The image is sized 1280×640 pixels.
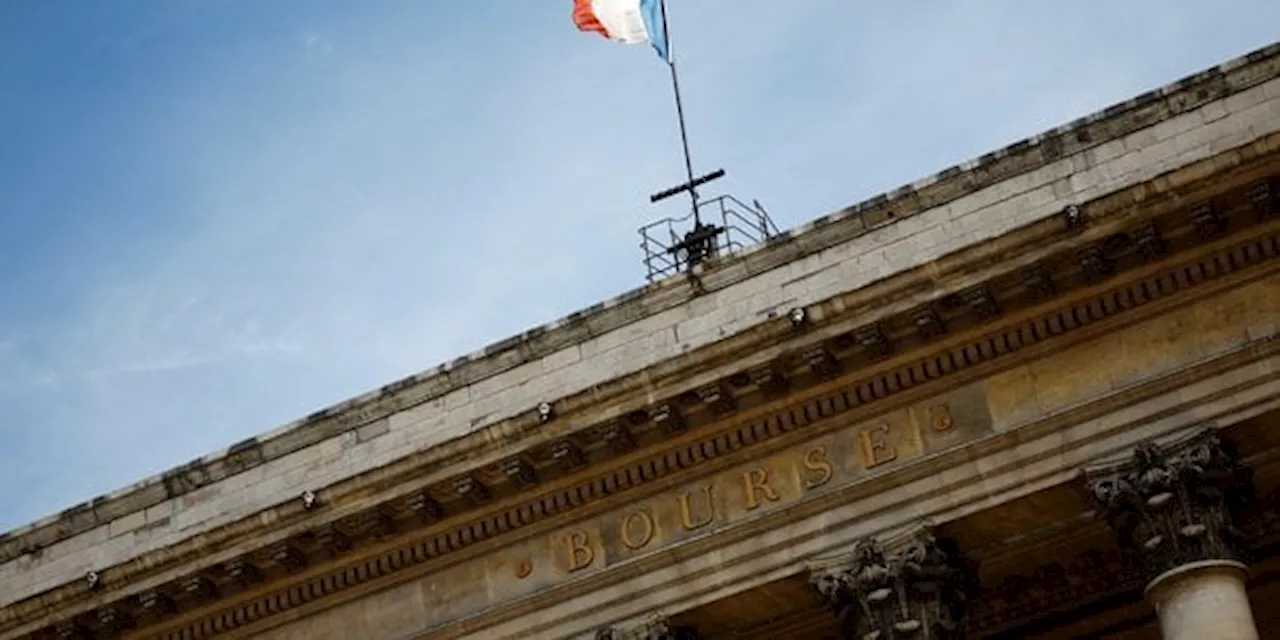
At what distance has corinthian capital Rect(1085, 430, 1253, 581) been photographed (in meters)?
20.8

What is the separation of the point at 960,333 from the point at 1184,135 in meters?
3.22

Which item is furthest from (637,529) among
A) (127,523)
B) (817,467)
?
(127,523)

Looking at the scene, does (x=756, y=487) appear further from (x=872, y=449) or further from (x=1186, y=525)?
(x=1186, y=525)

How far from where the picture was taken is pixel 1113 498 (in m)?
21.2

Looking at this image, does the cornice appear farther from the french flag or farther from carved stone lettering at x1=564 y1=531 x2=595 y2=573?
the french flag

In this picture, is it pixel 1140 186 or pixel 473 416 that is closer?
pixel 1140 186

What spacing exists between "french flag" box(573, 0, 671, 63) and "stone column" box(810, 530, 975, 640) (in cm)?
1228

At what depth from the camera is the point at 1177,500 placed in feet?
68.6

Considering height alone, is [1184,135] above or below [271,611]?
above

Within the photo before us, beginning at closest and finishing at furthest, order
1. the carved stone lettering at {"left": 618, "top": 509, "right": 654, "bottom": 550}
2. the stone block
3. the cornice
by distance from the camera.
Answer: the cornice → the carved stone lettering at {"left": 618, "top": 509, "right": 654, "bottom": 550} → the stone block

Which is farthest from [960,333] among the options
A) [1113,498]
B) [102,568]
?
[102,568]

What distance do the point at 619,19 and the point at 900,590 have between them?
1309 cm

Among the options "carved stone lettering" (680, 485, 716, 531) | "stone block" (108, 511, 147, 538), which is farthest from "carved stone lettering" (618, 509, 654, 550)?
"stone block" (108, 511, 147, 538)

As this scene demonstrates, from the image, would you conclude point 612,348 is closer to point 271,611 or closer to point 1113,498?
point 271,611
